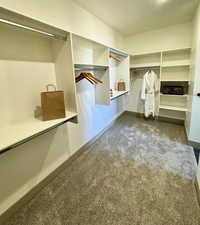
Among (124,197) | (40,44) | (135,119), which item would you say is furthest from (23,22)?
(135,119)

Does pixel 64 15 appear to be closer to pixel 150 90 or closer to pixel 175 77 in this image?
pixel 150 90

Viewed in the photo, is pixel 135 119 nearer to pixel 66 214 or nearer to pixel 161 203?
pixel 161 203

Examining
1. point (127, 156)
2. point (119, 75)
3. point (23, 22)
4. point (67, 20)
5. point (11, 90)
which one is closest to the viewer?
point (23, 22)

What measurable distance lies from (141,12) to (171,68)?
1662 mm

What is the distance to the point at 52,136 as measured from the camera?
1.89m

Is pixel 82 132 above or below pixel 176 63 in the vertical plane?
below

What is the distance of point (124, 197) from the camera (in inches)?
61.7

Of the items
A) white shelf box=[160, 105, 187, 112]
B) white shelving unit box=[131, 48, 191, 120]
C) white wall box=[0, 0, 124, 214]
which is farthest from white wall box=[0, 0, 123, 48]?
white shelf box=[160, 105, 187, 112]

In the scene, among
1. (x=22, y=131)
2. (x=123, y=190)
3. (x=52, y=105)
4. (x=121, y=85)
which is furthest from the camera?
(x=121, y=85)

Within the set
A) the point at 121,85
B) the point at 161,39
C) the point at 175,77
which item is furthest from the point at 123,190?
the point at 161,39

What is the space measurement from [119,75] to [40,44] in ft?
7.20

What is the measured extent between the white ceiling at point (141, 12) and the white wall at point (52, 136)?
19 cm

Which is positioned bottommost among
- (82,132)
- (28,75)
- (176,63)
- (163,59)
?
(82,132)

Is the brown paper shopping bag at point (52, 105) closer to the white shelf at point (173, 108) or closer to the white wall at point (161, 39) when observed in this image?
the white shelf at point (173, 108)
